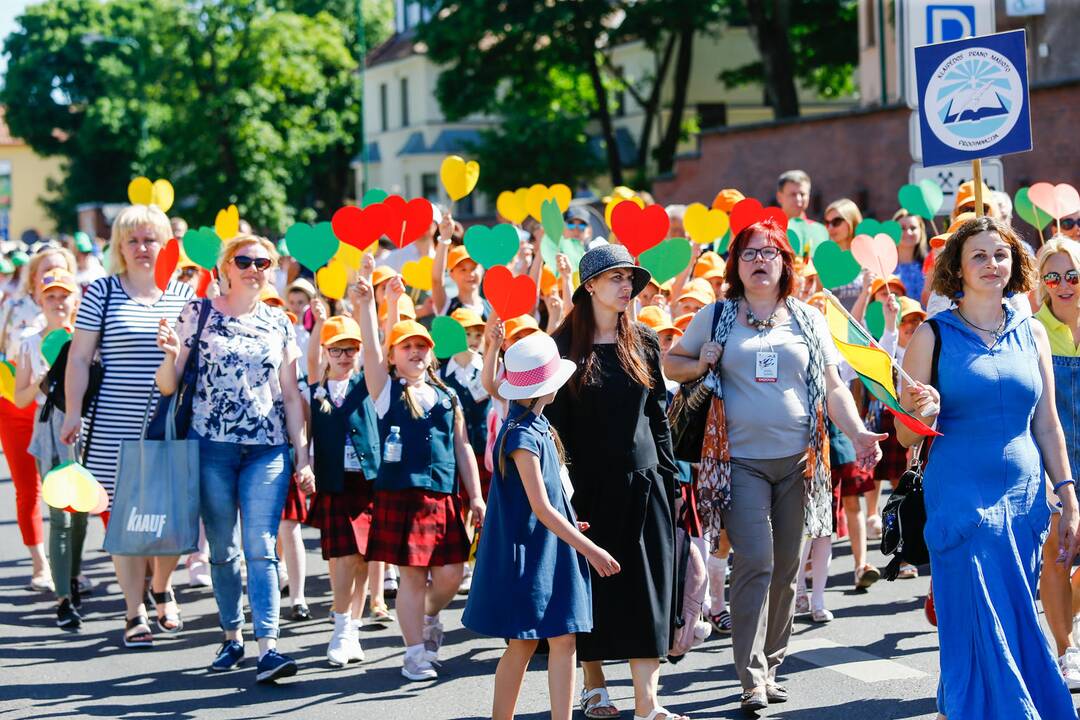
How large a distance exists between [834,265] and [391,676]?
284 centimetres

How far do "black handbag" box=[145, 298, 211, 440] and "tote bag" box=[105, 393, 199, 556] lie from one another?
3cm

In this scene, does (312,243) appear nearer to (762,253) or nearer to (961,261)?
(762,253)

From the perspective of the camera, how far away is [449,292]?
404 inches

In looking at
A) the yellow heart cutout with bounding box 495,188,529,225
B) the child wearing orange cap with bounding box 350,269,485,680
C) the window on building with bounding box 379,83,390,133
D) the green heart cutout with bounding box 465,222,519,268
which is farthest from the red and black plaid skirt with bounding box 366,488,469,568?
the window on building with bounding box 379,83,390,133

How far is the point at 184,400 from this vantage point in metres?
6.91

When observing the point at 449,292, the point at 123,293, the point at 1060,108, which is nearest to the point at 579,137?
the point at 1060,108

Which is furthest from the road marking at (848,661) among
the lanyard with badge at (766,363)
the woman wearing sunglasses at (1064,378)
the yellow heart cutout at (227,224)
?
the yellow heart cutout at (227,224)

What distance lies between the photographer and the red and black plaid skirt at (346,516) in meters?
7.49

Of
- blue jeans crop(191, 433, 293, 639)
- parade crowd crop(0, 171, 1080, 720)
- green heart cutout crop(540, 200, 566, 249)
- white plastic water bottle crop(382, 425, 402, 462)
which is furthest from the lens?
green heart cutout crop(540, 200, 566, 249)

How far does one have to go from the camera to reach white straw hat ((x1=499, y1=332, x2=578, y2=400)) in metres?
5.34

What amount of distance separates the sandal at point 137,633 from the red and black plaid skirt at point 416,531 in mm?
1371

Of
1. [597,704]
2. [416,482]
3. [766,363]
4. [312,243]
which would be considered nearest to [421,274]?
[312,243]

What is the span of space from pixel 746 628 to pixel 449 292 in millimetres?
4656

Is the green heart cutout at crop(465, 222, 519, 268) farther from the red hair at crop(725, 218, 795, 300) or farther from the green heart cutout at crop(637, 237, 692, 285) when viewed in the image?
the red hair at crop(725, 218, 795, 300)
